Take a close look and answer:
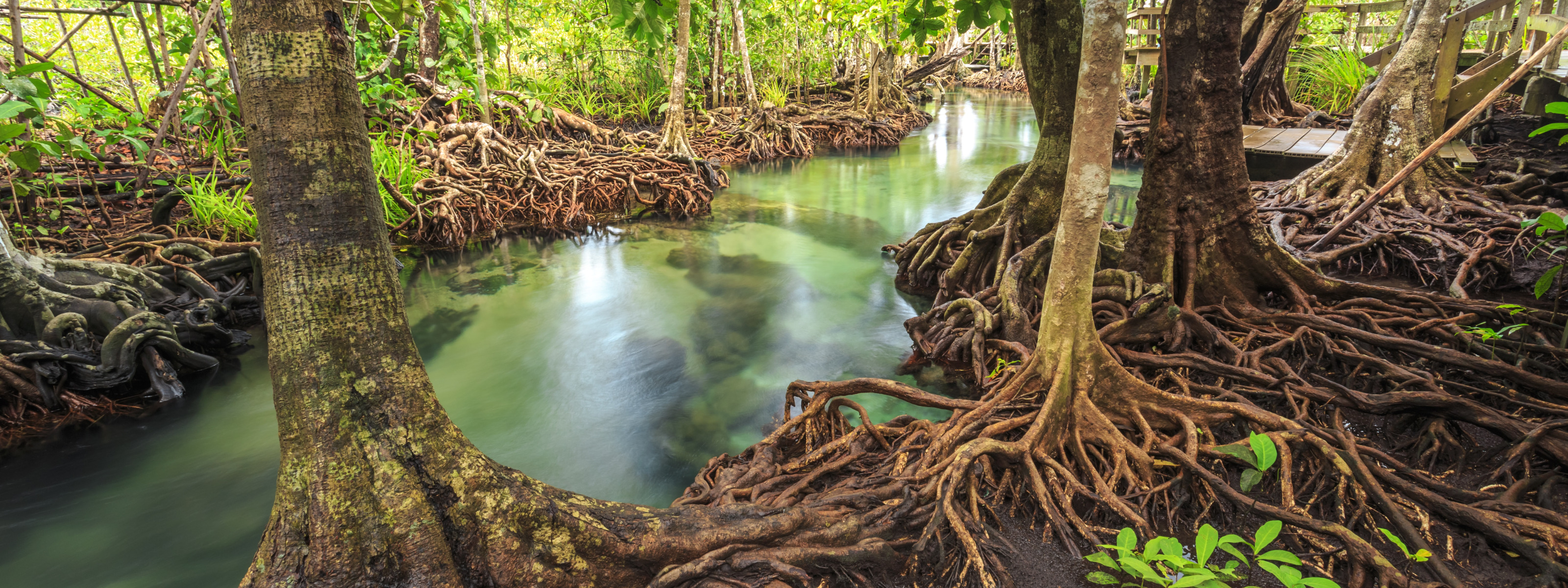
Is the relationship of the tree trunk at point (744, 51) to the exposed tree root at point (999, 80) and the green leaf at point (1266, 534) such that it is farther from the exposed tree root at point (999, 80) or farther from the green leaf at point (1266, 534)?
the exposed tree root at point (999, 80)

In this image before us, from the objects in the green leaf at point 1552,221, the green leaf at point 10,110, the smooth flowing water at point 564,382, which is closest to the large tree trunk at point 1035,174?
the smooth flowing water at point 564,382

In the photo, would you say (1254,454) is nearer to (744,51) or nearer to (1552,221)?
(1552,221)

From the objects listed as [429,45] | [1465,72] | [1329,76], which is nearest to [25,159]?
[429,45]

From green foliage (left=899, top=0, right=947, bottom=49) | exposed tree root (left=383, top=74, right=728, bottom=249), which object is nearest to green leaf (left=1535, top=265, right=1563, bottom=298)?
green foliage (left=899, top=0, right=947, bottom=49)

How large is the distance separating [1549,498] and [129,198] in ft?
29.1

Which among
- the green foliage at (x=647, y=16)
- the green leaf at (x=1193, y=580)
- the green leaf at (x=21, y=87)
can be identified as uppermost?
the green foliage at (x=647, y=16)

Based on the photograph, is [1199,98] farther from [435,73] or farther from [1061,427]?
[435,73]

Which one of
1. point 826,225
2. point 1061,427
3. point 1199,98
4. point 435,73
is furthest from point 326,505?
point 435,73

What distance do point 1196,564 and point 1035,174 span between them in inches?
144

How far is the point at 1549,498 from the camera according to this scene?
7.22 ft

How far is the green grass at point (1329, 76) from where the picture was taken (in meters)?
10.1

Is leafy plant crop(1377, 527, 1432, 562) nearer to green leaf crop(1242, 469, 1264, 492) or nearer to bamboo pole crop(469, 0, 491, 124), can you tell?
green leaf crop(1242, 469, 1264, 492)

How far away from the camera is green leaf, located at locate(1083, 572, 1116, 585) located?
6.55 ft

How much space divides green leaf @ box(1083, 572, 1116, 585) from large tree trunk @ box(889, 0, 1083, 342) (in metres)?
2.51
